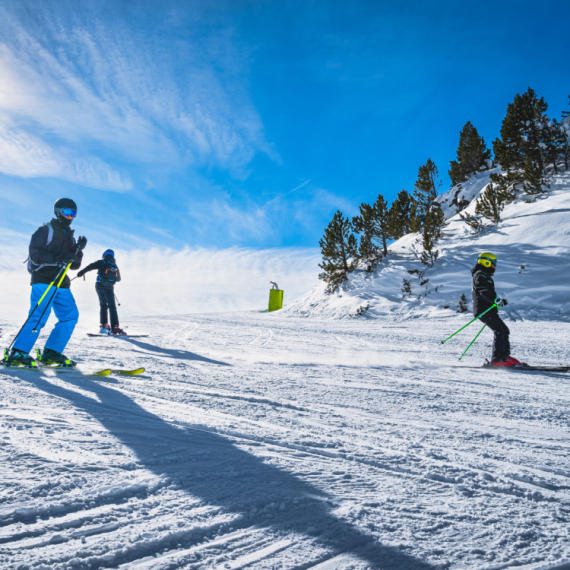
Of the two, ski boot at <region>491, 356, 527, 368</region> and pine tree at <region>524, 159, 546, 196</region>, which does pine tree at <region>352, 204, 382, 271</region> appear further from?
ski boot at <region>491, 356, 527, 368</region>

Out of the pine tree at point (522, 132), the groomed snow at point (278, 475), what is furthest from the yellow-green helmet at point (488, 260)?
the pine tree at point (522, 132)

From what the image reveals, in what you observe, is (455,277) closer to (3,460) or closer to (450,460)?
(450,460)

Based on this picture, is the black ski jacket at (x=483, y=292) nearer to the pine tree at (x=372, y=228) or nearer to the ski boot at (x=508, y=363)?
the ski boot at (x=508, y=363)

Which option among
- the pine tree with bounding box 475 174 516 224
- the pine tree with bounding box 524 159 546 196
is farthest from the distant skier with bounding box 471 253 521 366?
the pine tree with bounding box 524 159 546 196

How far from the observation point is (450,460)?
2146mm

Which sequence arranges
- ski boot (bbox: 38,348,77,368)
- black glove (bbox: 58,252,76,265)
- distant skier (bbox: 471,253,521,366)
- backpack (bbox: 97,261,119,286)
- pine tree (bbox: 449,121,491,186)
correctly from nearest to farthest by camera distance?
ski boot (bbox: 38,348,77,368), black glove (bbox: 58,252,76,265), distant skier (bbox: 471,253,521,366), backpack (bbox: 97,261,119,286), pine tree (bbox: 449,121,491,186)

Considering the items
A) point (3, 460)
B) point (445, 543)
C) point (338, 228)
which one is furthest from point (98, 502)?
point (338, 228)

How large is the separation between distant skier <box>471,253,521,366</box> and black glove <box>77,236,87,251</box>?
21.3 feet

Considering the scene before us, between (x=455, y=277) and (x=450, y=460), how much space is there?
16853mm

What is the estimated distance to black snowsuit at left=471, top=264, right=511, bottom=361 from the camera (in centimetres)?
622

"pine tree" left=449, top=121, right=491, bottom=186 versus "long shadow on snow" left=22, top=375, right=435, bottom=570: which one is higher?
"pine tree" left=449, top=121, right=491, bottom=186

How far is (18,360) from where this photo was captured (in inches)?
184

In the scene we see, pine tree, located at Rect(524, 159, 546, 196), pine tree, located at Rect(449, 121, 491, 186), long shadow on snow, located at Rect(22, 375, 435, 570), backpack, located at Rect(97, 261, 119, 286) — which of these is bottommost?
long shadow on snow, located at Rect(22, 375, 435, 570)

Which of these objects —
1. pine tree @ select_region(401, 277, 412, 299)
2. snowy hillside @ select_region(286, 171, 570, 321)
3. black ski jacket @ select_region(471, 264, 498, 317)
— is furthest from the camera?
pine tree @ select_region(401, 277, 412, 299)
